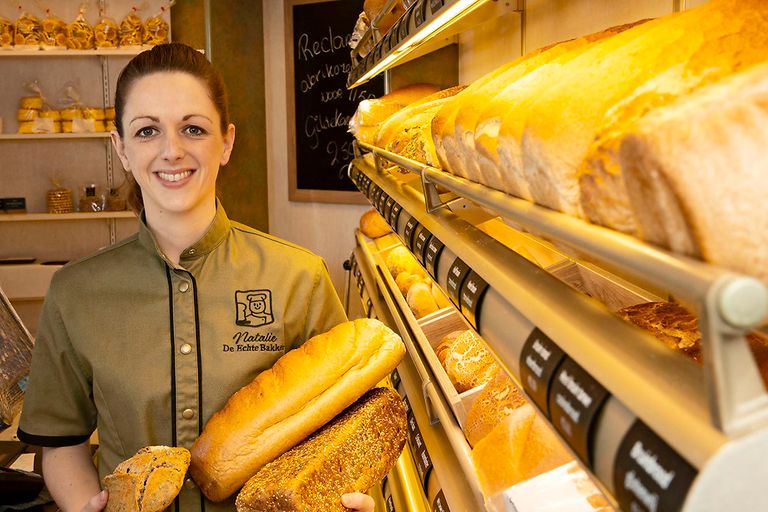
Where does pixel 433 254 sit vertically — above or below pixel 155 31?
below

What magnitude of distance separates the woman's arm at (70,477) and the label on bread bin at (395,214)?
3.10 ft

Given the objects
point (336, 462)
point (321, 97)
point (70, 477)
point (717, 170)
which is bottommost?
point (70, 477)

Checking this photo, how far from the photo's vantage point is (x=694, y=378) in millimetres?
516

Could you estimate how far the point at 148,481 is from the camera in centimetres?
125

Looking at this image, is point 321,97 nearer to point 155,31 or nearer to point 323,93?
point 323,93

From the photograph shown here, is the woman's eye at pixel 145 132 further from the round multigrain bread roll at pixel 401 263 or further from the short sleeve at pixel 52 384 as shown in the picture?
the round multigrain bread roll at pixel 401 263

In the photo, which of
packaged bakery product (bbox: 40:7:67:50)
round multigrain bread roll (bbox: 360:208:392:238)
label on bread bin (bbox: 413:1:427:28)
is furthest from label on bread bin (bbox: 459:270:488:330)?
packaged bakery product (bbox: 40:7:67:50)

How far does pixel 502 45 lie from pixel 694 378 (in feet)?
6.73

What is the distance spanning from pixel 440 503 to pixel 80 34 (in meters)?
4.25

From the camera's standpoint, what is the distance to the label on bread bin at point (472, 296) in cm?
104

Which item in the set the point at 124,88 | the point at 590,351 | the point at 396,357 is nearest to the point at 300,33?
the point at 124,88

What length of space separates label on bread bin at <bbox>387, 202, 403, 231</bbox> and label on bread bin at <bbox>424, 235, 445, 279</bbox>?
0.49 meters

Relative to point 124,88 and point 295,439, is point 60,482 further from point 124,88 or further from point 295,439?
point 124,88

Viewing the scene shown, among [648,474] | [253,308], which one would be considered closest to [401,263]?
[253,308]
